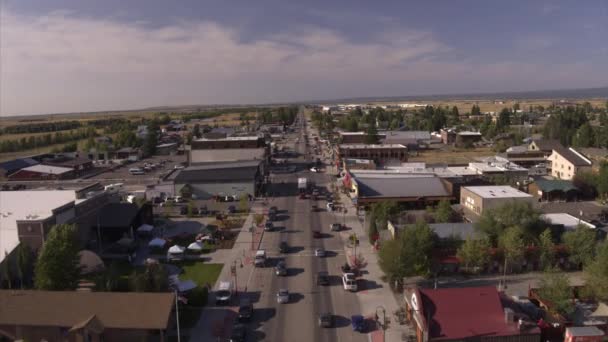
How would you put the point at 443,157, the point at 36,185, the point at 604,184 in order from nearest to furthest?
the point at 604,184
the point at 36,185
the point at 443,157

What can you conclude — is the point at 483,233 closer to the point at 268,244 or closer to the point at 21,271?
the point at 268,244

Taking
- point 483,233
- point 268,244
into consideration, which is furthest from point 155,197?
point 483,233

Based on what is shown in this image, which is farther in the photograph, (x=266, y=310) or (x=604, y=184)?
(x=604, y=184)

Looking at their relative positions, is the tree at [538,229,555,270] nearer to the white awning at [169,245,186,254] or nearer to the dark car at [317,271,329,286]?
the dark car at [317,271,329,286]

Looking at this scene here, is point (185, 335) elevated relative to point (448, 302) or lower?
lower

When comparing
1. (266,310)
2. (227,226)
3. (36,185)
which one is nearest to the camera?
(266,310)

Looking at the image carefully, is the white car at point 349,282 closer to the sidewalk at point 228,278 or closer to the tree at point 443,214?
the sidewalk at point 228,278

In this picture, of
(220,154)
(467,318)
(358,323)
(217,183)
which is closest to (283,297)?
(358,323)

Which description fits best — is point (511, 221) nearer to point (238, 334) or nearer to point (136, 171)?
point (238, 334)
